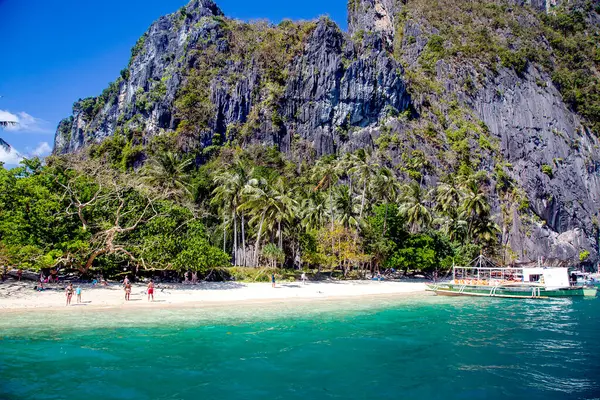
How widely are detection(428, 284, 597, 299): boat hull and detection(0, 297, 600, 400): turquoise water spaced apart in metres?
11.9

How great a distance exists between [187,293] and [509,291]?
30.4 meters

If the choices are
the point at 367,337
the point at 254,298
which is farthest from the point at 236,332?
the point at 254,298

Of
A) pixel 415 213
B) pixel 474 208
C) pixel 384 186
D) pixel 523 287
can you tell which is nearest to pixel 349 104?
pixel 384 186

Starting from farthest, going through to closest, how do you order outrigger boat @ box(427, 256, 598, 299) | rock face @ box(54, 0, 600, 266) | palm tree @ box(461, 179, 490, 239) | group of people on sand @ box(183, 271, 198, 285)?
rock face @ box(54, 0, 600, 266), palm tree @ box(461, 179, 490, 239), outrigger boat @ box(427, 256, 598, 299), group of people on sand @ box(183, 271, 198, 285)

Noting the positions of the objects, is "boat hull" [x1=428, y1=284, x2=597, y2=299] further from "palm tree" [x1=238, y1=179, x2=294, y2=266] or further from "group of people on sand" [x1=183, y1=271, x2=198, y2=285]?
"group of people on sand" [x1=183, y1=271, x2=198, y2=285]

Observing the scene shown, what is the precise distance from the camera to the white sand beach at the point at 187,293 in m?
25.9

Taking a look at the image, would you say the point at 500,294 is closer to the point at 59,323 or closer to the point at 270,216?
the point at 270,216

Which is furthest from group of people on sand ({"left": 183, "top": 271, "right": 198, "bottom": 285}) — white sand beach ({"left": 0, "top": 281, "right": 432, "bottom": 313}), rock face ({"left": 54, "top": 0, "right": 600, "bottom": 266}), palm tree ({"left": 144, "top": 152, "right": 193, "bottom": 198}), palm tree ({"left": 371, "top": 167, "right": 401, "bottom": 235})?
rock face ({"left": 54, "top": 0, "right": 600, "bottom": 266})

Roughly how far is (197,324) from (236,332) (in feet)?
9.81

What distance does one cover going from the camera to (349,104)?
90812 mm

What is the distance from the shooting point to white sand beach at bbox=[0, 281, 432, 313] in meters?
25.9

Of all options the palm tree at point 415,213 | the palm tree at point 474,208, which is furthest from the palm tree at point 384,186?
the palm tree at point 474,208

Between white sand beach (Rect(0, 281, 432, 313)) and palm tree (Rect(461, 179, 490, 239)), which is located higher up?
palm tree (Rect(461, 179, 490, 239))

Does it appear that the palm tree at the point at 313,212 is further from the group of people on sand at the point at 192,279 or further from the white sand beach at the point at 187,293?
the group of people on sand at the point at 192,279
